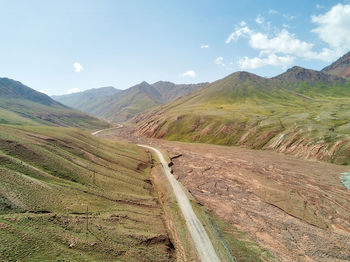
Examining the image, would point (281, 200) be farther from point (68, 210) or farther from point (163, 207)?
point (68, 210)

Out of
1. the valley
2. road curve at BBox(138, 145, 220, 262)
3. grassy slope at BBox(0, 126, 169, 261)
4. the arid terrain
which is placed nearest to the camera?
grassy slope at BBox(0, 126, 169, 261)

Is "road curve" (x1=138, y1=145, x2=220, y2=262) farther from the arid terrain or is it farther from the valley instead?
the arid terrain

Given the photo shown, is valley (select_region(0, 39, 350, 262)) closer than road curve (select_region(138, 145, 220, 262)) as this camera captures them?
Yes

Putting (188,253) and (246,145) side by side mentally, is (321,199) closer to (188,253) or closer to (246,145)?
(188,253)

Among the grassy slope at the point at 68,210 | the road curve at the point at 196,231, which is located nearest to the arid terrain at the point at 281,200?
the road curve at the point at 196,231

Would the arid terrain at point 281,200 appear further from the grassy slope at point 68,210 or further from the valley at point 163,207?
the grassy slope at point 68,210

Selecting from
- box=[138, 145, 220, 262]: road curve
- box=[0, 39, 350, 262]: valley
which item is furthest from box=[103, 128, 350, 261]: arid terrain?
box=[138, 145, 220, 262]: road curve
